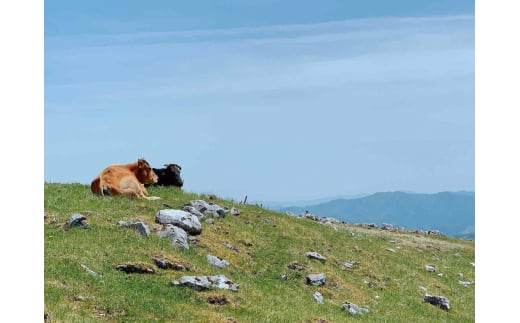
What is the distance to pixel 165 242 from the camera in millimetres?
22438

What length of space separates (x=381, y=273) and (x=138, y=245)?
13.2 m

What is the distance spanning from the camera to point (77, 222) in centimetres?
2253

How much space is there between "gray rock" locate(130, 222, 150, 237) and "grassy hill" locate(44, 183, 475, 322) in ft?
1.19

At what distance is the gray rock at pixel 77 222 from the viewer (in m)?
22.3

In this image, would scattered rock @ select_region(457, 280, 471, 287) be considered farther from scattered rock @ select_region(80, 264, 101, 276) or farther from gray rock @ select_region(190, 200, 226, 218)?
scattered rock @ select_region(80, 264, 101, 276)

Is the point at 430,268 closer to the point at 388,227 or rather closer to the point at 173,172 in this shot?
the point at 173,172

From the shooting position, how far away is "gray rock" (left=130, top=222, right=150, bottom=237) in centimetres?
2267

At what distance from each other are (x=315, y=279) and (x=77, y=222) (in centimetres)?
916

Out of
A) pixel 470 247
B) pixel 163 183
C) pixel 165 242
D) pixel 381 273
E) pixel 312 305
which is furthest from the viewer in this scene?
pixel 470 247

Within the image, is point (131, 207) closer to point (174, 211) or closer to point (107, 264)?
point (174, 211)

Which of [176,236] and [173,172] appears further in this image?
[173,172]

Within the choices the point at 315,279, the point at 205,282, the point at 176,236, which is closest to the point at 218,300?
the point at 205,282
